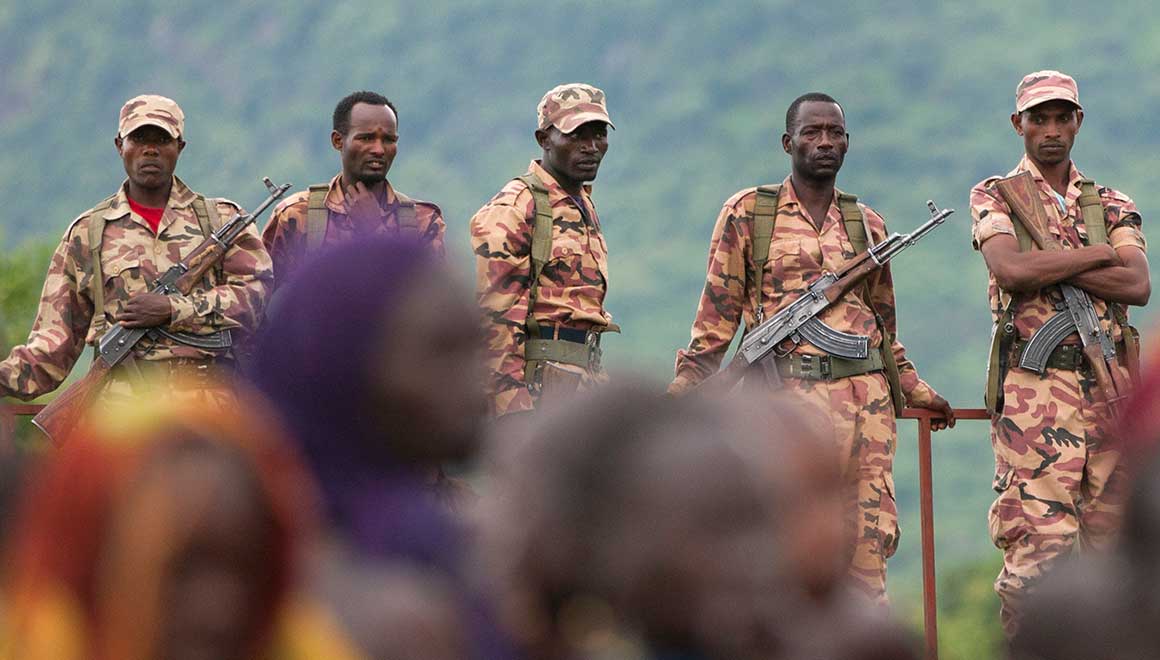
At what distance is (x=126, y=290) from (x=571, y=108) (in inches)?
70.8

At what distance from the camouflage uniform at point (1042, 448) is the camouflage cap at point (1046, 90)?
1.22ft

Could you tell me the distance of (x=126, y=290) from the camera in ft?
21.1

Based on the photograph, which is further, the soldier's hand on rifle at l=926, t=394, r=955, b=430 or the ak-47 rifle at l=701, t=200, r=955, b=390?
the soldier's hand on rifle at l=926, t=394, r=955, b=430

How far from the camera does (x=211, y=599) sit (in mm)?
1157

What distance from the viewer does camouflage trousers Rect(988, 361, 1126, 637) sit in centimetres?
596

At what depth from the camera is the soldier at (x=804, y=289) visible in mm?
6055

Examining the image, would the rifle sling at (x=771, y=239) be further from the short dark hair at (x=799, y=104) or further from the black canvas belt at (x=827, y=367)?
the short dark hair at (x=799, y=104)

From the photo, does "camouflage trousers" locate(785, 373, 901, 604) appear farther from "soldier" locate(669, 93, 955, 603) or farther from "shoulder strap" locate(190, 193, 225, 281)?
"shoulder strap" locate(190, 193, 225, 281)

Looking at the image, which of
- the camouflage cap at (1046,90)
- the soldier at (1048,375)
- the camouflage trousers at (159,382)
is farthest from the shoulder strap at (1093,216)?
the camouflage trousers at (159,382)

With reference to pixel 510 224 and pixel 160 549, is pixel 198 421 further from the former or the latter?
pixel 510 224

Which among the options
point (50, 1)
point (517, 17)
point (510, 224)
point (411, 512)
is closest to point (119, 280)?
point (510, 224)

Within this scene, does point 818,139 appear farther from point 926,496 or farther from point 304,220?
point 304,220

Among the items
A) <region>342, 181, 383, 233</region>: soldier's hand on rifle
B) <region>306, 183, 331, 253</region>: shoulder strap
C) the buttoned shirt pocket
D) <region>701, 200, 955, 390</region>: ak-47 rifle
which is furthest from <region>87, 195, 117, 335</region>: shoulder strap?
the buttoned shirt pocket

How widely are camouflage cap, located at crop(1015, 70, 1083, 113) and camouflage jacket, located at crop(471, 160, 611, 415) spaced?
1662 mm
